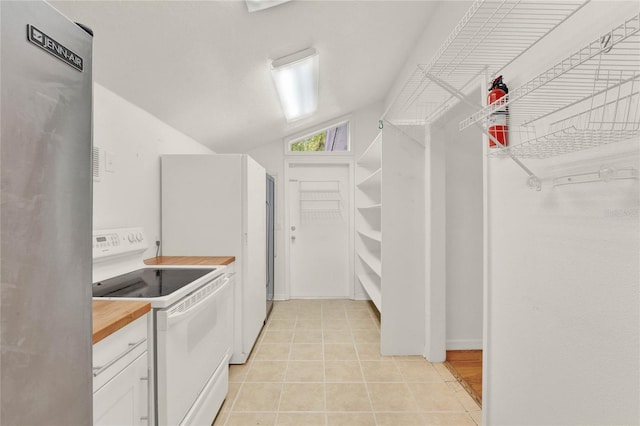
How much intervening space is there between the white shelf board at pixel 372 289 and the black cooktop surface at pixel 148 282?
1747mm

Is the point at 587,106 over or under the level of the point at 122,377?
over

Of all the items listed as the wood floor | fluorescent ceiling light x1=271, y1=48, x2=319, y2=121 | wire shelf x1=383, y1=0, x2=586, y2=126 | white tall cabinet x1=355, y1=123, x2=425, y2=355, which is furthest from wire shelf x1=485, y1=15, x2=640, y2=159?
the wood floor

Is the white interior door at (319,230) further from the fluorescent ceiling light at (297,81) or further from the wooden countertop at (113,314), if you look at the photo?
the wooden countertop at (113,314)

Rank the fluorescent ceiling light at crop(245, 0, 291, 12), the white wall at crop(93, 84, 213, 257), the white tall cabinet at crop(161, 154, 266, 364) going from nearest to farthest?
the fluorescent ceiling light at crop(245, 0, 291, 12) < the white wall at crop(93, 84, 213, 257) < the white tall cabinet at crop(161, 154, 266, 364)

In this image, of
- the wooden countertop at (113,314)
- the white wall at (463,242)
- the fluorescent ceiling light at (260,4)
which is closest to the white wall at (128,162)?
the wooden countertop at (113,314)

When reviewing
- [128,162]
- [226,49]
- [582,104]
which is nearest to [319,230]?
[128,162]

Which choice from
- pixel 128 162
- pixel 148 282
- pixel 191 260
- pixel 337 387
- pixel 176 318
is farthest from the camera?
pixel 191 260

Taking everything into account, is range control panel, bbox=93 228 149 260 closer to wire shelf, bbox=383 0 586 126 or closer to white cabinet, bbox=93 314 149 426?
white cabinet, bbox=93 314 149 426

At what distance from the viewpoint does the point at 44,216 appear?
53 cm

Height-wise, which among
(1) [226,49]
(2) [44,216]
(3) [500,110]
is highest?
(1) [226,49]

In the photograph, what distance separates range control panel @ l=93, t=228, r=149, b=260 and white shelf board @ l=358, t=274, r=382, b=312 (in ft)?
6.83

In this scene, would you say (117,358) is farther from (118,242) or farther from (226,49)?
(226,49)

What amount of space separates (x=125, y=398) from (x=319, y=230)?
3286 millimetres

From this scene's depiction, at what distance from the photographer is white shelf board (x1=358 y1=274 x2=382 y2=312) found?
295 centimetres
